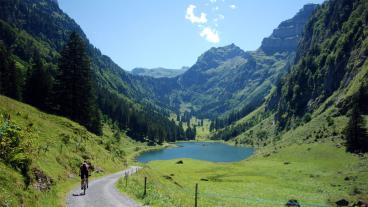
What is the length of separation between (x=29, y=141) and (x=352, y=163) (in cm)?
9723

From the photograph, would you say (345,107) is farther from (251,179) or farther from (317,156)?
(251,179)

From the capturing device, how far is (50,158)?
1740 inches

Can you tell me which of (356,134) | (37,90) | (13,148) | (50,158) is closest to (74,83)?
Answer: (37,90)

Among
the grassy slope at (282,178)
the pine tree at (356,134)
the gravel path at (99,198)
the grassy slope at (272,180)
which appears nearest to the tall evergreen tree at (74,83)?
the grassy slope at (272,180)

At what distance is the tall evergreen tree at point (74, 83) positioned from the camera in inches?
3543

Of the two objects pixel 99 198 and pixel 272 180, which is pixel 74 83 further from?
pixel 99 198

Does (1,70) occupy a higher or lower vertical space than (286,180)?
higher

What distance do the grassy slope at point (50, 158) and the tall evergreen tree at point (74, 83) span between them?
1613 centimetres

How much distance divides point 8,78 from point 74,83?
2722 centimetres

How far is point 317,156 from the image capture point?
12406 cm

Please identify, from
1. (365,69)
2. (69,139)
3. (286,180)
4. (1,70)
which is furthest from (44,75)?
(365,69)

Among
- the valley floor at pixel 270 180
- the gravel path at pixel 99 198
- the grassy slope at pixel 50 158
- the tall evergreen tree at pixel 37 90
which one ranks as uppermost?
the tall evergreen tree at pixel 37 90

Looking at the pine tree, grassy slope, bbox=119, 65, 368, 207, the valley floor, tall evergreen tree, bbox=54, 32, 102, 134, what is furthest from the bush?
the pine tree

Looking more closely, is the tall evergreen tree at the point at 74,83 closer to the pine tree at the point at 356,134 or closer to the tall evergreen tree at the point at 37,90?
the tall evergreen tree at the point at 37,90
